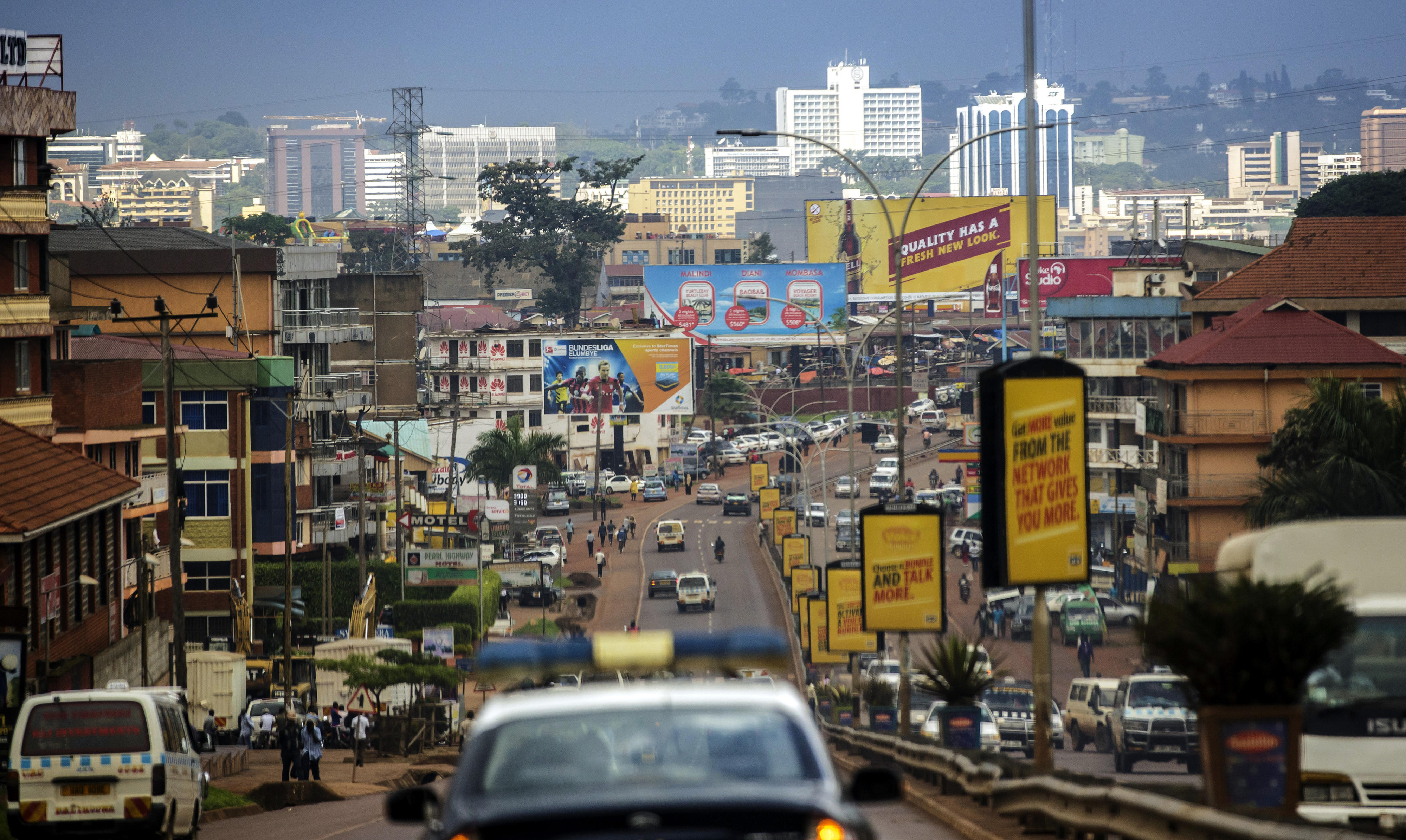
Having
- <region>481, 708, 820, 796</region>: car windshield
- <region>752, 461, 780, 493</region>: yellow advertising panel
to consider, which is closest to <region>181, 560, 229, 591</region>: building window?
<region>752, 461, 780, 493</region>: yellow advertising panel

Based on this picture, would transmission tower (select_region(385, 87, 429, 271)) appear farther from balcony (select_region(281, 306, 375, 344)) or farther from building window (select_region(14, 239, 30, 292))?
building window (select_region(14, 239, 30, 292))

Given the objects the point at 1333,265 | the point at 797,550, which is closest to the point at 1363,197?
the point at 1333,265

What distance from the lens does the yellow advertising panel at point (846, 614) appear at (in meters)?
32.9

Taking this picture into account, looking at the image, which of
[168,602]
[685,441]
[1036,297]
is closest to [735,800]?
[1036,297]

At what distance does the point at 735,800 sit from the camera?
575 cm

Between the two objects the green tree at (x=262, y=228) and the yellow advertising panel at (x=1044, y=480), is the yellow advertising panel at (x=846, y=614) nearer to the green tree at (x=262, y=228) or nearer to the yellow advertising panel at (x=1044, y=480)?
the yellow advertising panel at (x=1044, y=480)

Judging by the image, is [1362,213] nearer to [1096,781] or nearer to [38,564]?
[38,564]

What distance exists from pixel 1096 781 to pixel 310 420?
175 feet

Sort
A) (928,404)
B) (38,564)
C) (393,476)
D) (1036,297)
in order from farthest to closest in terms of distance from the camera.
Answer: (928,404) < (393,476) < (38,564) < (1036,297)

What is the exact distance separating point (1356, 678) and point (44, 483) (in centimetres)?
2239

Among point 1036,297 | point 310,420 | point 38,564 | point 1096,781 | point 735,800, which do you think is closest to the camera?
point 735,800

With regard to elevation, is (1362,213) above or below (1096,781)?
above

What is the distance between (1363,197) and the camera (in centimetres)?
8950

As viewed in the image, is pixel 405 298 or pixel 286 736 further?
pixel 405 298
